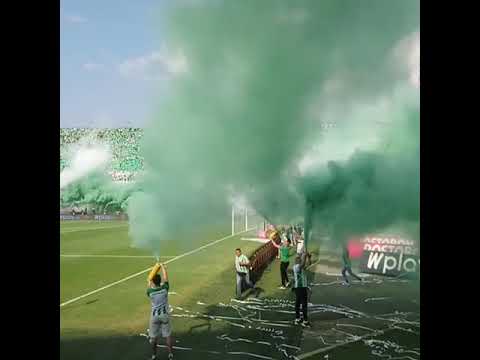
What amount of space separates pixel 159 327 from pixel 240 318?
188 cm

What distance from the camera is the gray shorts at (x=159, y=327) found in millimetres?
6434

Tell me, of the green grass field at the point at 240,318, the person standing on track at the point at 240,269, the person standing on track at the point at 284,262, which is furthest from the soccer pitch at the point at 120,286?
→ the person standing on track at the point at 284,262

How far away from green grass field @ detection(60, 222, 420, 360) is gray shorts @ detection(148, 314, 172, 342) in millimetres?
329

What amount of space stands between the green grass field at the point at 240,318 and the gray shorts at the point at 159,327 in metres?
0.33

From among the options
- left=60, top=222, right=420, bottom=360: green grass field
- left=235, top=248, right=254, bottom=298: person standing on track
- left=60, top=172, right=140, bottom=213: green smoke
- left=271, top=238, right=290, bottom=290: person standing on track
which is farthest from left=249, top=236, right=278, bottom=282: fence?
left=60, top=172, right=140, bottom=213: green smoke

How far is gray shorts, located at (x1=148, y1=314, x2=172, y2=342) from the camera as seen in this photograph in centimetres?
643

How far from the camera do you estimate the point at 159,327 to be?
650 centimetres

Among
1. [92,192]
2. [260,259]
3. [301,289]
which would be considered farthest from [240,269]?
[92,192]

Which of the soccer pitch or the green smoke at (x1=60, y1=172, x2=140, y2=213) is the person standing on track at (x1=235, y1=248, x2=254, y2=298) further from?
the green smoke at (x1=60, y1=172, x2=140, y2=213)

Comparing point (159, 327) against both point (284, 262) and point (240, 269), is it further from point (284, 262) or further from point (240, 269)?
point (284, 262)

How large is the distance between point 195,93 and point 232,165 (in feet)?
3.75

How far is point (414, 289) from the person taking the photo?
9484mm

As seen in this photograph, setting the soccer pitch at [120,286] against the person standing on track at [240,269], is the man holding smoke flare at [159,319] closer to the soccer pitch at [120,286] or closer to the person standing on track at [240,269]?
the soccer pitch at [120,286]
